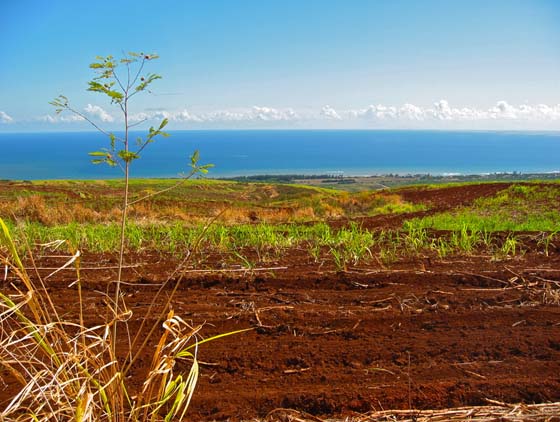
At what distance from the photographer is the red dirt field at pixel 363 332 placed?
2715 millimetres

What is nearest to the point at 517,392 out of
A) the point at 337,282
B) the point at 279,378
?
the point at 279,378

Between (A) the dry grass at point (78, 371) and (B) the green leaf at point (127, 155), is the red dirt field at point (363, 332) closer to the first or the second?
(A) the dry grass at point (78, 371)

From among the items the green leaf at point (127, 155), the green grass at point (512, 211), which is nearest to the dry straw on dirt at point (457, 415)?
the green leaf at point (127, 155)

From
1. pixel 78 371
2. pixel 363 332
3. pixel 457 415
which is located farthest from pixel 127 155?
pixel 363 332

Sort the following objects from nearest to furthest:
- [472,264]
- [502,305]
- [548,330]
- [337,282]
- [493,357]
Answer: [493,357] → [548,330] → [502,305] → [337,282] → [472,264]

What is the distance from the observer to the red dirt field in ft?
8.91

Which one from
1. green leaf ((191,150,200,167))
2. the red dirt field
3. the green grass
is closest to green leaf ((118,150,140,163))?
green leaf ((191,150,200,167))

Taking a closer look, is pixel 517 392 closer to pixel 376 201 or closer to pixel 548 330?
pixel 548 330

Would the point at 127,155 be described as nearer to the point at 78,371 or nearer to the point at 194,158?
the point at 194,158

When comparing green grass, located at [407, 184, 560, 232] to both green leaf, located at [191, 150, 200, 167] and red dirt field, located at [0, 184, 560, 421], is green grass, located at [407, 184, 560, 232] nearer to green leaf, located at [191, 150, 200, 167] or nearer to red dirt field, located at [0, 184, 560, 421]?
red dirt field, located at [0, 184, 560, 421]

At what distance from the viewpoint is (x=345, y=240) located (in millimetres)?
6582

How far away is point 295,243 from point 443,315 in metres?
3.32

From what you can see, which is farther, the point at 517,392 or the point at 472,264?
the point at 472,264

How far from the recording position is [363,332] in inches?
143
